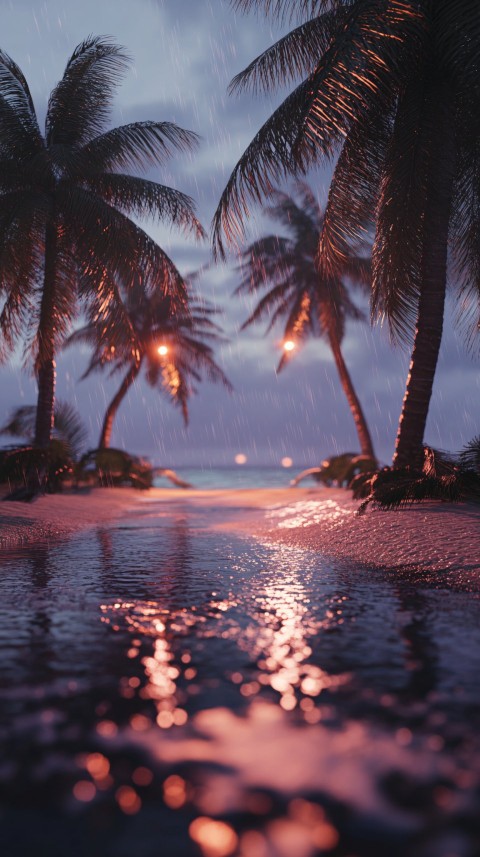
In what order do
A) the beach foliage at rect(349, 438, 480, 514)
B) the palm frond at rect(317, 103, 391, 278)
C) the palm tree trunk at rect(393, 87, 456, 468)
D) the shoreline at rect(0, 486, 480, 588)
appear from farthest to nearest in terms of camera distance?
the palm frond at rect(317, 103, 391, 278) → the palm tree trunk at rect(393, 87, 456, 468) → the beach foliage at rect(349, 438, 480, 514) → the shoreline at rect(0, 486, 480, 588)

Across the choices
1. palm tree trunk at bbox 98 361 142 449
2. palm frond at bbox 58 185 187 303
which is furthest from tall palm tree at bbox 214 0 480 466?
palm tree trunk at bbox 98 361 142 449

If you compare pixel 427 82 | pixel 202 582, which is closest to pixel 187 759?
pixel 202 582

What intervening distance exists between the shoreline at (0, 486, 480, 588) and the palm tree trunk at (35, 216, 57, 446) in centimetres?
222

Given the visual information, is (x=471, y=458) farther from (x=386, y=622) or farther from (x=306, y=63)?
(x=306, y=63)

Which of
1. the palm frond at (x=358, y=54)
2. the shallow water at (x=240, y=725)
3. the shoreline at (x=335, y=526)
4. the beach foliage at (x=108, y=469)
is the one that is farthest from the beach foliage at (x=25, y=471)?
the shallow water at (x=240, y=725)

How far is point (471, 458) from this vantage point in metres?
10.1

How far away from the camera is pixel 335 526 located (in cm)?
883

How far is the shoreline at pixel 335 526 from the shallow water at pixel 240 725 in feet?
6.20

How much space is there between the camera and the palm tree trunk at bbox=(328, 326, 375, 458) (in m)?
21.5

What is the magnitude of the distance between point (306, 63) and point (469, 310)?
5.47 metres

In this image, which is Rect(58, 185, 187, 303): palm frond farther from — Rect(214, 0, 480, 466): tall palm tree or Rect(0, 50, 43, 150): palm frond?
Rect(214, 0, 480, 466): tall palm tree

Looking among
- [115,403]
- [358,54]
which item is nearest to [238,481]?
[115,403]

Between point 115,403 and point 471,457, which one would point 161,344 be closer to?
point 115,403

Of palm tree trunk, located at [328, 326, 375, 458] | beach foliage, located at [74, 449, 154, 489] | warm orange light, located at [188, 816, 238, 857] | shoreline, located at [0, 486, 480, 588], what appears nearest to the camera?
warm orange light, located at [188, 816, 238, 857]
